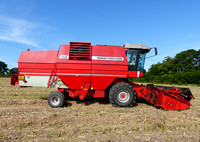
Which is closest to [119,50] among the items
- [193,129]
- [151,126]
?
[151,126]

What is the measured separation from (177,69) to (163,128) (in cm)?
4888

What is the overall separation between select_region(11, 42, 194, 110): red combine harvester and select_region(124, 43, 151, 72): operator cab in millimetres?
219

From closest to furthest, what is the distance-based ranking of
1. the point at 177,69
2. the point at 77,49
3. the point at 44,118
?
the point at 44,118 < the point at 77,49 < the point at 177,69

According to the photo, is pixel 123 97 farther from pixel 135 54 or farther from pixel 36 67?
pixel 36 67

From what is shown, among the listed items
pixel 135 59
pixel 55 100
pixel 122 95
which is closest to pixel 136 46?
pixel 135 59

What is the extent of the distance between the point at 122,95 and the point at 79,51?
236 centimetres

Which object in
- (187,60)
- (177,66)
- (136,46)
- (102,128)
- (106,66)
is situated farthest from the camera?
(177,66)

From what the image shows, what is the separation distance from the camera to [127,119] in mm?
3982

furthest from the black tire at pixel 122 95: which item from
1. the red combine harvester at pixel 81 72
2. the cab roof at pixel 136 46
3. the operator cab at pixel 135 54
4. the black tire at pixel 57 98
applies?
the black tire at pixel 57 98

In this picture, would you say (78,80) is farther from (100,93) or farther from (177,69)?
(177,69)

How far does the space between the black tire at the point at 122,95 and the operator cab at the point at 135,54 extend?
2.74 ft

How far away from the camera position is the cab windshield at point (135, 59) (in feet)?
19.2

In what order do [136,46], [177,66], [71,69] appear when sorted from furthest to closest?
[177,66]
[136,46]
[71,69]

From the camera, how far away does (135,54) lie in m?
6.01
